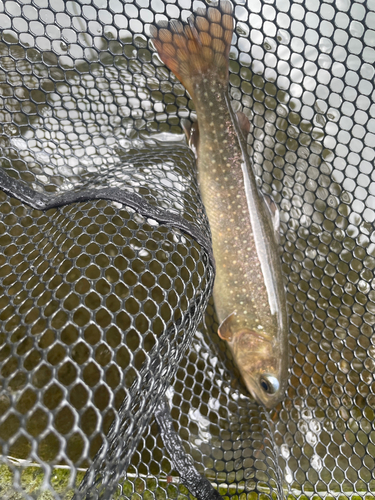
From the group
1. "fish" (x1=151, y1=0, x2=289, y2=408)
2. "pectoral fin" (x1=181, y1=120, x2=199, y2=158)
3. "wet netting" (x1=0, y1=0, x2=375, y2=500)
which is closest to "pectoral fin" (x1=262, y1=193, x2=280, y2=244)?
"fish" (x1=151, y1=0, x2=289, y2=408)

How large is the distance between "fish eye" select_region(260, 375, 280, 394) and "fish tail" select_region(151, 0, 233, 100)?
1.75m

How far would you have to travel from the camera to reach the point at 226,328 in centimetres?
223

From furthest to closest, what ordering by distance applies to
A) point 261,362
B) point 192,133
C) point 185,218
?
point 192,133
point 261,362
point 185,218

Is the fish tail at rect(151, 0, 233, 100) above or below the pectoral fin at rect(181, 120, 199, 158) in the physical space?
above

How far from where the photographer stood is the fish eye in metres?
2.11

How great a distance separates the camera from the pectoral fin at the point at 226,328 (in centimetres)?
221

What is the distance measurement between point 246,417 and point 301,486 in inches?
19.8

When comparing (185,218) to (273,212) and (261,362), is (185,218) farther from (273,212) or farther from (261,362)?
(261,362)

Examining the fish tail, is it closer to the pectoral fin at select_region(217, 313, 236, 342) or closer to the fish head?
the pectoral fin at select_region(217, 313, 236, 342)

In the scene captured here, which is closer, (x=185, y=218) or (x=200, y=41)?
(x=185, y=218)

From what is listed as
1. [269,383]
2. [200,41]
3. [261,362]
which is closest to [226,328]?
[261,362]

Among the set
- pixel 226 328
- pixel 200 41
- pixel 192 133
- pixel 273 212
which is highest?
pixel 200 41

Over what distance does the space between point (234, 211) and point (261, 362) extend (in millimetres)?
915

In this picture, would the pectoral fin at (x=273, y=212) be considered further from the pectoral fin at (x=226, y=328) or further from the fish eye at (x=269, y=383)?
the fish eye at (x=269, y=383)
